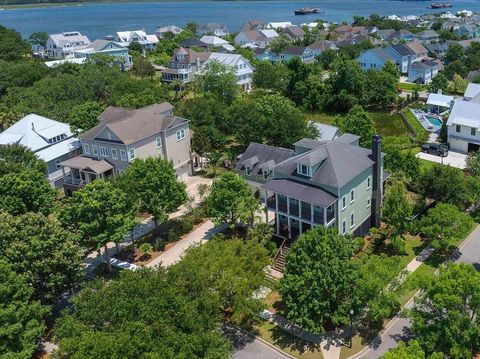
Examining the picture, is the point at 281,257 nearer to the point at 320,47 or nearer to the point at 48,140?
the point at 48,140

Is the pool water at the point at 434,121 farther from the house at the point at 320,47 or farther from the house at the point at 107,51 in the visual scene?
the house at the point at 107,51

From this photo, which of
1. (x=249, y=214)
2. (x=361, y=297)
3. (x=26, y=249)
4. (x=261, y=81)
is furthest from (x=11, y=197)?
(x=261, y=81)

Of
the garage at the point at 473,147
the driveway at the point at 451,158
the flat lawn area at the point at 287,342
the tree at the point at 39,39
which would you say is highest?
the tree at the point at 39,39

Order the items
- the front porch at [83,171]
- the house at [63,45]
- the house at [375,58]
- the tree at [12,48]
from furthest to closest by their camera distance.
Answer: the house at [63,45] < the tree at [12,48] < the house at [375,58] < the front porch at [83,171]

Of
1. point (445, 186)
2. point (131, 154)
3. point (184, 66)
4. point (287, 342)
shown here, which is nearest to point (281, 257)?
point (287, 342)

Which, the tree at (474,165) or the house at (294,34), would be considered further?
the house at (294,34)

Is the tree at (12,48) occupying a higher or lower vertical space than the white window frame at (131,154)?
higher

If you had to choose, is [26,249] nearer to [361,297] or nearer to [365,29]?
[361,297]

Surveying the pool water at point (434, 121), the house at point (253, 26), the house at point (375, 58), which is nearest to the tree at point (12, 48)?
the house at point (375, 58)
